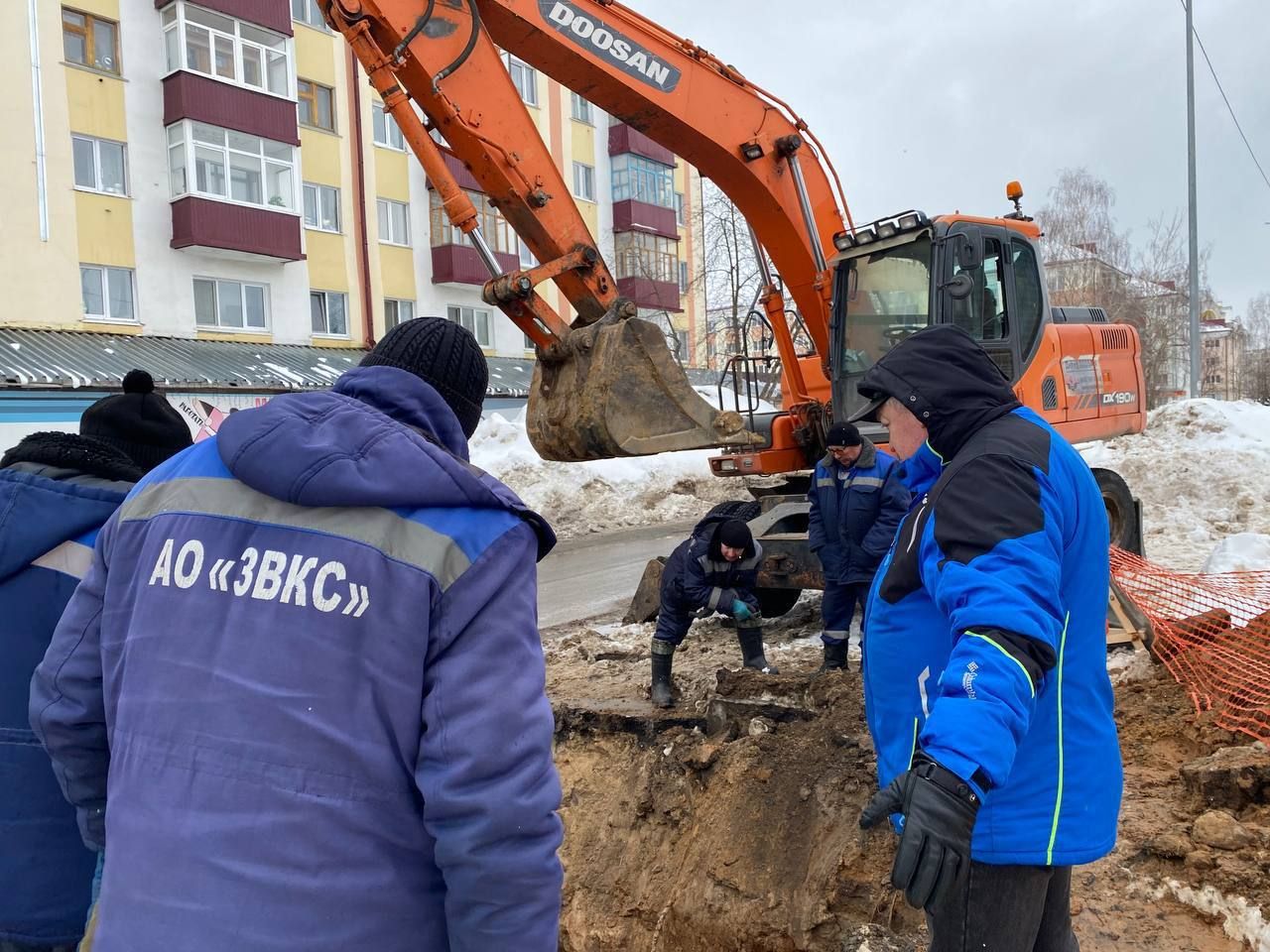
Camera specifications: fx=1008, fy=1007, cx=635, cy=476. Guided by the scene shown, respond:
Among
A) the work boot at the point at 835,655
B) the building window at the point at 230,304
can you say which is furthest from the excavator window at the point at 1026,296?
the building window at the point at 230,304

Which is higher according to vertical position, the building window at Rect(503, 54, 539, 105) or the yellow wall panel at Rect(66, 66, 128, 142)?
the building window at Rect(503, 54, 539, 105)

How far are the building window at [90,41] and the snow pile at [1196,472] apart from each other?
1871 cm

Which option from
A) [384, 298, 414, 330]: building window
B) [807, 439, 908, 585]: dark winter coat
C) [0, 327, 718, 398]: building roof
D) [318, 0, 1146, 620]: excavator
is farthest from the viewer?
[384, 298, 414, 330]: building window

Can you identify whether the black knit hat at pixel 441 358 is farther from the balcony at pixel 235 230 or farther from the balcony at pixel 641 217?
the balcony at pixel 641 217

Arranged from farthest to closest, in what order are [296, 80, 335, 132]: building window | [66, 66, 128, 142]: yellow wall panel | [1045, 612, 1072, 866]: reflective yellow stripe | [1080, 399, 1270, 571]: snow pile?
[296, 80, 335, 132]: building window → [66, 66, 128, 142]: yellow wall panel → [1080, 399, 1270, 571]: snow pile → [1045, 612, 1072, 866]: reflective yellow stripe

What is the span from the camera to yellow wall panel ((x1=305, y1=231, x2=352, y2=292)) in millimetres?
22703

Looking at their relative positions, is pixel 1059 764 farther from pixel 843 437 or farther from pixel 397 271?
pixel 397 271

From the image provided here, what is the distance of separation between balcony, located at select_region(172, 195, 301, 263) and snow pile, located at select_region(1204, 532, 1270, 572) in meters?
18.2

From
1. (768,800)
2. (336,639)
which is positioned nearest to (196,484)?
(336,639)

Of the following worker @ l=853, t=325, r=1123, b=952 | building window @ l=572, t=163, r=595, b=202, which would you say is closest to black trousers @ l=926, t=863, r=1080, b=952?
worker @ l=853, t=325, r=1123, b=952

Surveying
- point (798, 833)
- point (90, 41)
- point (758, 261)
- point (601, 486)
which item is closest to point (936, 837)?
point (798, 833)

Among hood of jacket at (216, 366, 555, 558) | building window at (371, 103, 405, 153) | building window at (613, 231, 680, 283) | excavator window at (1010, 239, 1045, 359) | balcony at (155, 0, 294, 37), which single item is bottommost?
hood of jacket at (216, 366, 555, 558)

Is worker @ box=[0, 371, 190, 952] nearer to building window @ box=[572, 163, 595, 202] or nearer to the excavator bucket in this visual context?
the excavator bucket

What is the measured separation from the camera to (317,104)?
75.8 feet
